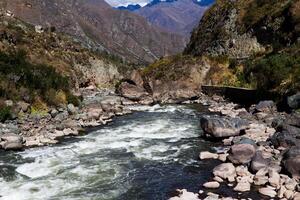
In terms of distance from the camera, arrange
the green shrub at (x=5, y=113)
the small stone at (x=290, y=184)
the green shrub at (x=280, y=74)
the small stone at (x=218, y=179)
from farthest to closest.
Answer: the green shrub at (x=280, y=74), the green shrub at (x=5, y=113), the small stone at (x=218, y=179), the small stone at (x=290, y=184)

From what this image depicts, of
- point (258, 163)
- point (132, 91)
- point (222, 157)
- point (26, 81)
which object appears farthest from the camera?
point (132, 91)

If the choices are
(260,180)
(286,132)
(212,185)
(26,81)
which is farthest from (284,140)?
(26,81)

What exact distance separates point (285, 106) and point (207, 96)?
90.4ft

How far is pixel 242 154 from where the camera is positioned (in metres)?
31.1

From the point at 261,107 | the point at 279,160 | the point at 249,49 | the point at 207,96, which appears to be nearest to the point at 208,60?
the point at 207,96

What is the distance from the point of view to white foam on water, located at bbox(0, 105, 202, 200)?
2762 cm

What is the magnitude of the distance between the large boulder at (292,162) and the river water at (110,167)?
17.9ft

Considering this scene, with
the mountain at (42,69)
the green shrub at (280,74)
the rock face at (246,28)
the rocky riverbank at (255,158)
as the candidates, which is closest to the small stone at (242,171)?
the rocky riverbank at (255,158)

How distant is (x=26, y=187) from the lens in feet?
91.9

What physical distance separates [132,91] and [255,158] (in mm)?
56830

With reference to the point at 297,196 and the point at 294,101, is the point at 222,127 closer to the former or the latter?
the point at 294,101

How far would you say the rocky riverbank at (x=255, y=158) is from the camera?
26.2 m

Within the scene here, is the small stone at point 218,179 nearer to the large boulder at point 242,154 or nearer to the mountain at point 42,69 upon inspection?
the large boulder at point 242,154

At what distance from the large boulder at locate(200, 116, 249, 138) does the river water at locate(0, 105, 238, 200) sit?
4.69 ft
